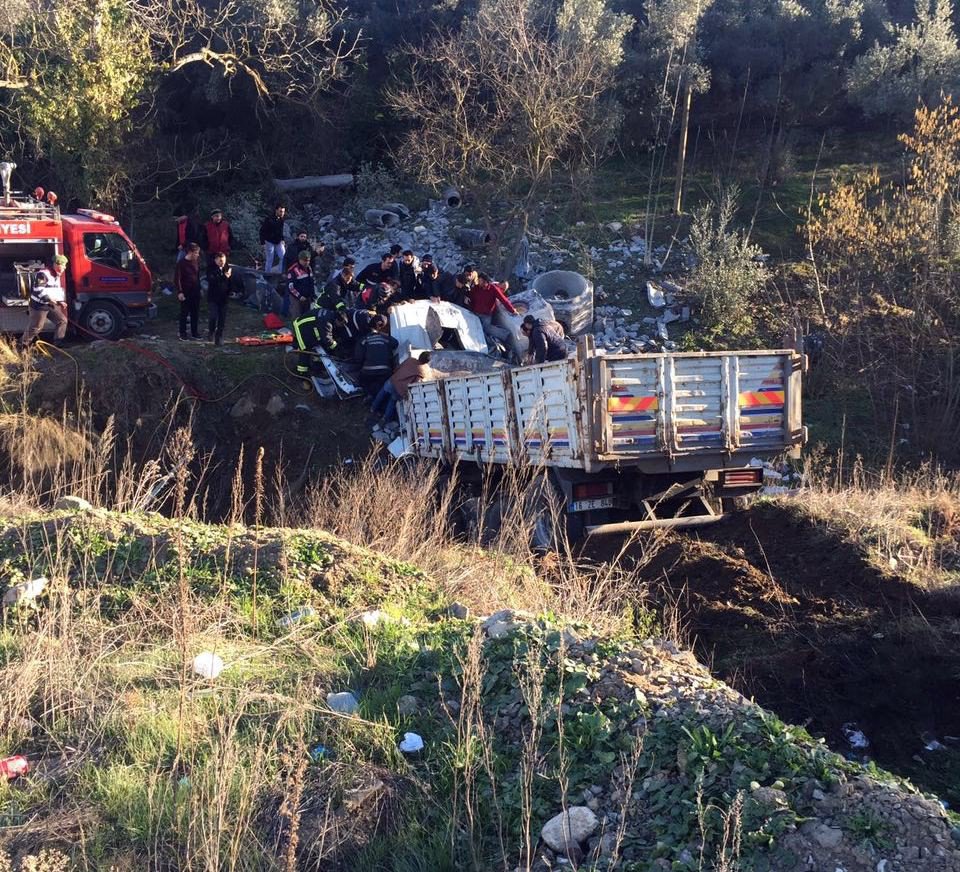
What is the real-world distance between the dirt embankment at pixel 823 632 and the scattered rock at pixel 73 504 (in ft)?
14.0

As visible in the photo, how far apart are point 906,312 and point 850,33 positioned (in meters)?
11.0

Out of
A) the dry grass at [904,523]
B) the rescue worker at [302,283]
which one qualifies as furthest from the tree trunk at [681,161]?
the dry grass at [904,523]

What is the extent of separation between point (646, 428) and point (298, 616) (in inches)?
170

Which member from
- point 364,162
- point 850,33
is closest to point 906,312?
point 850,33

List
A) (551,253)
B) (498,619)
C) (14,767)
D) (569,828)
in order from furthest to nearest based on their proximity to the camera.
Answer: (551,253) < (498,619) < (14,767) < (569,828)

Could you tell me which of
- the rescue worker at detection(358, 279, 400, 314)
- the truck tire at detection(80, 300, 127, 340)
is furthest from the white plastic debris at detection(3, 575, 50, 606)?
the truck tire at detection(80, 300, 127, 340)

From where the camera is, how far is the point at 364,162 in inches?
953

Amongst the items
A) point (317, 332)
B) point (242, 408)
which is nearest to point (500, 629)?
point (317, 332)

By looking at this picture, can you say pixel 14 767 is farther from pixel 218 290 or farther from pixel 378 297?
pixel 218 290

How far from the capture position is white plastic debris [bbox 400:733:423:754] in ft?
13.3

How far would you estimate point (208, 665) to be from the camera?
457 centimetres

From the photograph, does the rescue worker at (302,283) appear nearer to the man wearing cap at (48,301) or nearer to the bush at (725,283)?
the man wearing cap at (48,301)

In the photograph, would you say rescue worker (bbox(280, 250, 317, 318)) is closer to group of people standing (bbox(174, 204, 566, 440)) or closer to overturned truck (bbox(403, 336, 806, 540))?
group of people standing (bbox(174, 204, 566, 440))

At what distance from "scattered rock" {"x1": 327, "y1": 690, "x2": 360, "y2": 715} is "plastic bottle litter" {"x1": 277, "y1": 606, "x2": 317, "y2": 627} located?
3.03 ft
